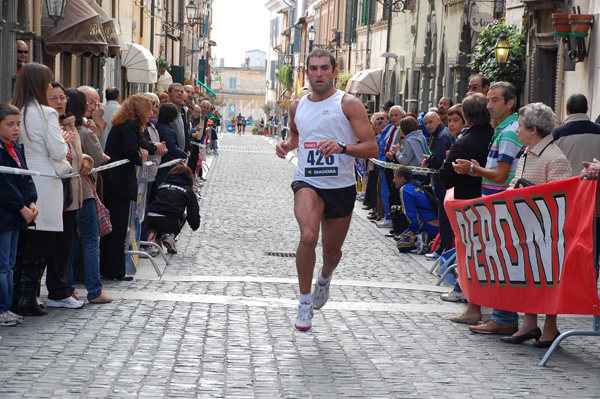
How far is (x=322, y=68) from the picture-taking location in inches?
296

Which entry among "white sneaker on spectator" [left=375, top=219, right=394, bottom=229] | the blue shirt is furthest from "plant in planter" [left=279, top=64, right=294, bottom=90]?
the blue shirt

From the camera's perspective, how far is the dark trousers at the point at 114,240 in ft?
31.7

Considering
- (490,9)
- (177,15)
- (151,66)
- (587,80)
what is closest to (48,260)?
(587,80)

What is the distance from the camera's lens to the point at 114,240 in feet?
31.6

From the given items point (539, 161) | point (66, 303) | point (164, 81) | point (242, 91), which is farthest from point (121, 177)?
point (242, 91)

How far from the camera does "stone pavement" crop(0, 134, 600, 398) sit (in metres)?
5.82

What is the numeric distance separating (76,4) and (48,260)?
43.3ft

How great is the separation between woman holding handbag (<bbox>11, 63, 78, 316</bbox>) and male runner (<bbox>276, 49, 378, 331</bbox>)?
1702 millimetres

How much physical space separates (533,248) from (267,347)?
1.94 meters

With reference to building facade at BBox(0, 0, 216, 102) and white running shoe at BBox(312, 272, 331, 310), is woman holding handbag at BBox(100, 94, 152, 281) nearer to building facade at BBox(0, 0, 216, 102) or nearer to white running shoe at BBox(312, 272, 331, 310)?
white running shoe at BBox(312, 272, 331, 310)

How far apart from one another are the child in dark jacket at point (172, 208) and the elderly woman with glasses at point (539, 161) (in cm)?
523

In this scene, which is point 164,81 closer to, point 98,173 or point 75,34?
point 75,34

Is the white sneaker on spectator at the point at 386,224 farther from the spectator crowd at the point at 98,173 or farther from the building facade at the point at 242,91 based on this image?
the building facade at the point at 242,91

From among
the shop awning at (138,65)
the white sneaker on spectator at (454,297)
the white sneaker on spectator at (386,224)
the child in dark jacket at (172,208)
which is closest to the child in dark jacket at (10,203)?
the white sneaker on spectator at (454,297)
